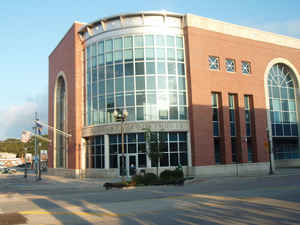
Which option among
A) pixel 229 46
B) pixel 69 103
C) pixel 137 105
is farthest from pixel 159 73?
pixel 69 103

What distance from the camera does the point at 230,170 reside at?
35.9 metres

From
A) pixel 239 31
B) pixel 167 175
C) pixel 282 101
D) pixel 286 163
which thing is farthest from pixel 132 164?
pixel 286 163

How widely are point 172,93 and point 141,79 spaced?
389 cm

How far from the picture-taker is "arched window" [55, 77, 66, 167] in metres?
45.3

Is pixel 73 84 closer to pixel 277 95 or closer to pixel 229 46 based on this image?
pixel 229 46

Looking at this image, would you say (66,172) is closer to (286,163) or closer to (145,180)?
(145,180)

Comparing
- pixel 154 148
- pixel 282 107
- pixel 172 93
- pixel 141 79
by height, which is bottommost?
pixel 154 148

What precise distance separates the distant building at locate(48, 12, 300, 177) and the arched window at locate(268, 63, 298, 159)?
0.79ft

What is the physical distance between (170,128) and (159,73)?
644 centimetres

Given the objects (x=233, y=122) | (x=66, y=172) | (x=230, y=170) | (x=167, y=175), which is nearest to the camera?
(x=167, y=175)

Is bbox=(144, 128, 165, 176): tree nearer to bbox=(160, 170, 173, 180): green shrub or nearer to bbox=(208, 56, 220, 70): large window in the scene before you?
bbox=(160, 170, 173, 180): green shrub

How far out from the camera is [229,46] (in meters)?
Answer: 39.0

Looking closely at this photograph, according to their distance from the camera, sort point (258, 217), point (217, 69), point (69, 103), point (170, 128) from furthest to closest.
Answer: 1. point (69, 103)
2. point (217, 69)
3. point (170, 128)
4. point (258, 217)

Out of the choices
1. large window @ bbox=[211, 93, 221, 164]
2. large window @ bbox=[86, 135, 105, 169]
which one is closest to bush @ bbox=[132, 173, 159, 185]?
large window @ bbox=[86, 135, 105, 169]
